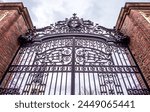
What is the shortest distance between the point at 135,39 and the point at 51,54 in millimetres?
2776

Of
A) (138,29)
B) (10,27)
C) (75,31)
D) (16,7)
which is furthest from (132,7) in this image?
(10,27)

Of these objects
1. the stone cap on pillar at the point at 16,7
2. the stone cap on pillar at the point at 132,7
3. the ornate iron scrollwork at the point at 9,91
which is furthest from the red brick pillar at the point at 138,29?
the stone cap on pillar at the point at 16,7

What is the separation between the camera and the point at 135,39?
21.6 ft

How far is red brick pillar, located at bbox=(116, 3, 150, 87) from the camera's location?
5758mm

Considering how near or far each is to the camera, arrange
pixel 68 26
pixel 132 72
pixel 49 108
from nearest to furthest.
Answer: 1. pixel 49 108
2. pixel 132 72
3. pixel 68 26

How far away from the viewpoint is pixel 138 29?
6520 mm

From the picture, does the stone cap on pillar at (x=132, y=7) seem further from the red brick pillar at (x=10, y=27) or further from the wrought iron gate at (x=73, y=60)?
the red brick pillar at (x=10, y=27)

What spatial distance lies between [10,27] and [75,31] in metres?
2.33

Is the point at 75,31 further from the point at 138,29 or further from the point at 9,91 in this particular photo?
the point at 9,91

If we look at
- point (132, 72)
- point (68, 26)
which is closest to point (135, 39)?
point (132, 72)

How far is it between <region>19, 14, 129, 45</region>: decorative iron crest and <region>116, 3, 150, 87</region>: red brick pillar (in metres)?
0.35

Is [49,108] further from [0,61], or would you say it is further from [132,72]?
[132,72]

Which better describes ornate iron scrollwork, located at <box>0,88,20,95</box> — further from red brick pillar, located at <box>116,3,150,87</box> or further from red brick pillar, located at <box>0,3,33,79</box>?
red brick pillar, located at <box>116,3,150,87</box>

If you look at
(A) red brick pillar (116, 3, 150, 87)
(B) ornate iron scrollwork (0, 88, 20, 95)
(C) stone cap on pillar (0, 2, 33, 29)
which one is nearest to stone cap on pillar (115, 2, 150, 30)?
(A) red brick pillar (116, 3, 150, 87)
